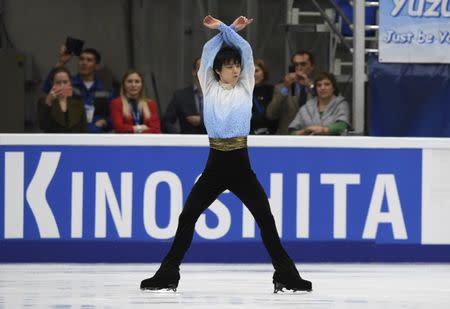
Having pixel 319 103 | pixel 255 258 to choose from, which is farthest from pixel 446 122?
pixel 255 258

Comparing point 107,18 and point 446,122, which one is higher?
point 107,18

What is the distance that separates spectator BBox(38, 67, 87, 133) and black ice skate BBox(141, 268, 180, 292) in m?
2.95

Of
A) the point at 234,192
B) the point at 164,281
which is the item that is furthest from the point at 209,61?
the point at 164,281

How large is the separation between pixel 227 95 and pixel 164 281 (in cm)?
118

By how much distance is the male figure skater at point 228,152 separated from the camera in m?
8.05

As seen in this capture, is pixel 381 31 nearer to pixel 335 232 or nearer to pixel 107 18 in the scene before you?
pixel 335 232

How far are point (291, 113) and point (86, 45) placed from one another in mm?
3553

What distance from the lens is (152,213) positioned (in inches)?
408

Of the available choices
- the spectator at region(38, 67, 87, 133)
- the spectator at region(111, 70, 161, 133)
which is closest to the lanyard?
the spectator at region(111, 70, 161, 133)

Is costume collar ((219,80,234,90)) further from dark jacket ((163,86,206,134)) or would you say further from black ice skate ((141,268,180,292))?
dark jacket ((163,86,206,134))

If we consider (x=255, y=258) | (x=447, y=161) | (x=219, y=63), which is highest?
(x=219, y=63)

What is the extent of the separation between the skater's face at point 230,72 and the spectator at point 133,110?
111 inches

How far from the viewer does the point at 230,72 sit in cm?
811

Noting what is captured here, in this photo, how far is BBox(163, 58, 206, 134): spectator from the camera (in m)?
11.2
